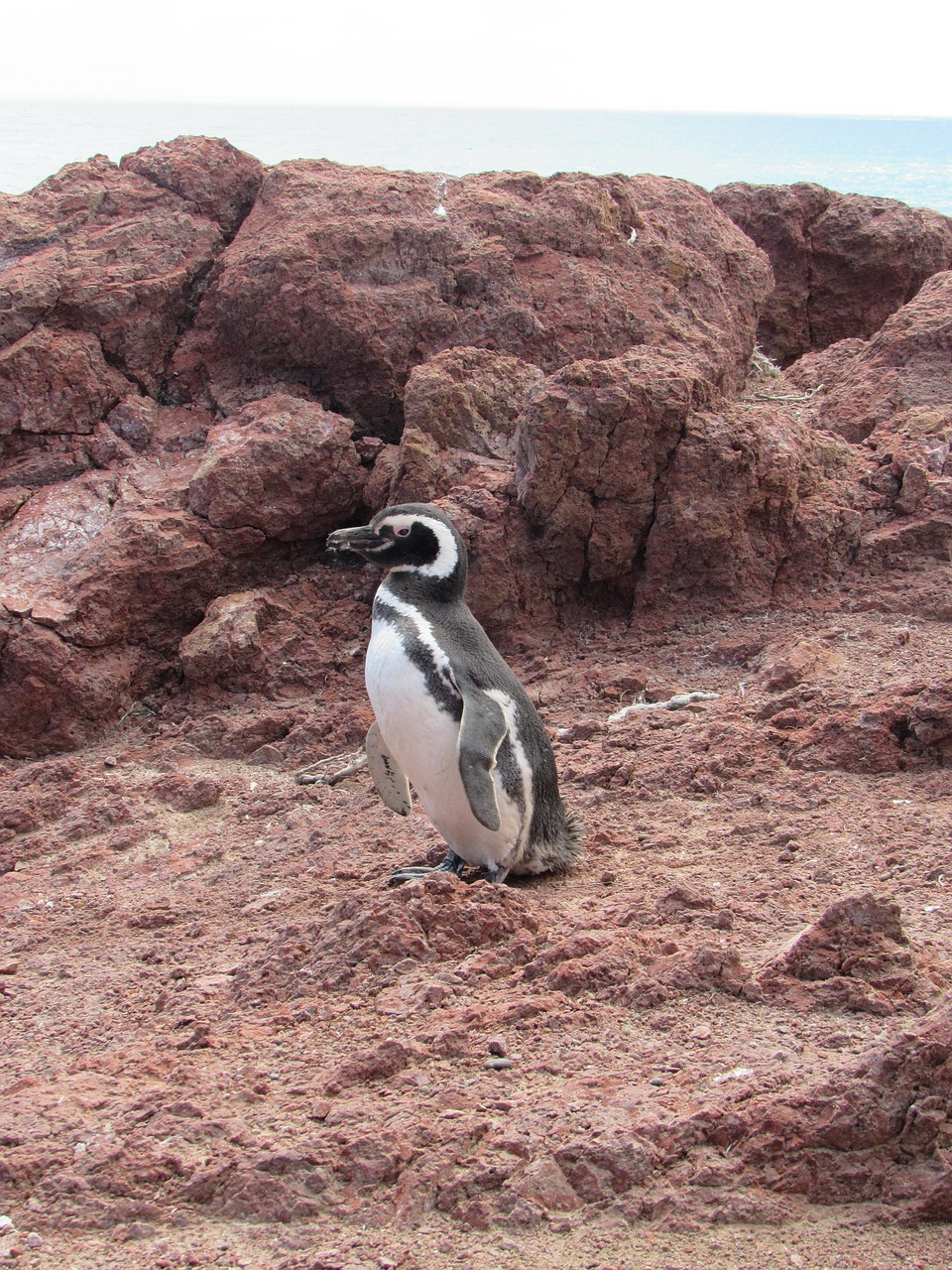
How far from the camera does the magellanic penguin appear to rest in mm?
3459

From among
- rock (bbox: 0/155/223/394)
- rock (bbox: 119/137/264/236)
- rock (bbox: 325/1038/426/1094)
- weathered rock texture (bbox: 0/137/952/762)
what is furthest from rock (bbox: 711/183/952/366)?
rock (bbox: 325/1038/426/1094)

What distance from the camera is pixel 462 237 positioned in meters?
6.18

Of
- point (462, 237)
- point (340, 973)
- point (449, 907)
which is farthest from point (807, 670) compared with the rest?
point (462, 237)

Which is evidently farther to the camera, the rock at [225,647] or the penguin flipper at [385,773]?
the rock at [225,647]

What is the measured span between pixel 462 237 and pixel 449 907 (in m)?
4.34

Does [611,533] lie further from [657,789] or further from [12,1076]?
[12,1076]

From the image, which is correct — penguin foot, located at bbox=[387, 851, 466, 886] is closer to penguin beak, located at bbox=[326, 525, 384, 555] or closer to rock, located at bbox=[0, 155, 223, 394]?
penguin beak, located at bbox=[326, 525, 384, 555]

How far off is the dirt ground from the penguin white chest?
0.25m

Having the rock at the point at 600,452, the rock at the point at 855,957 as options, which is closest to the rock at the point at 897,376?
the rock at the point at 600,452

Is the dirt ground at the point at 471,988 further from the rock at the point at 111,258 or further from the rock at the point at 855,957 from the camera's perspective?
the rock at the point at 111,258

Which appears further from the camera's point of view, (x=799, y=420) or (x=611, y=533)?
(x=799, y=420)

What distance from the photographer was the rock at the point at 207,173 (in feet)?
20.9

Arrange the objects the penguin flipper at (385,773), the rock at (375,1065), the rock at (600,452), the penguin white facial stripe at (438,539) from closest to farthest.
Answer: the rock at (375,1065)
the penguin white facial stripe at (438,539)
the penguin flipper at (385,773)
the rock at (600,452)

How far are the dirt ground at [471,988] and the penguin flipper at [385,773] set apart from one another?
169 millimetres
